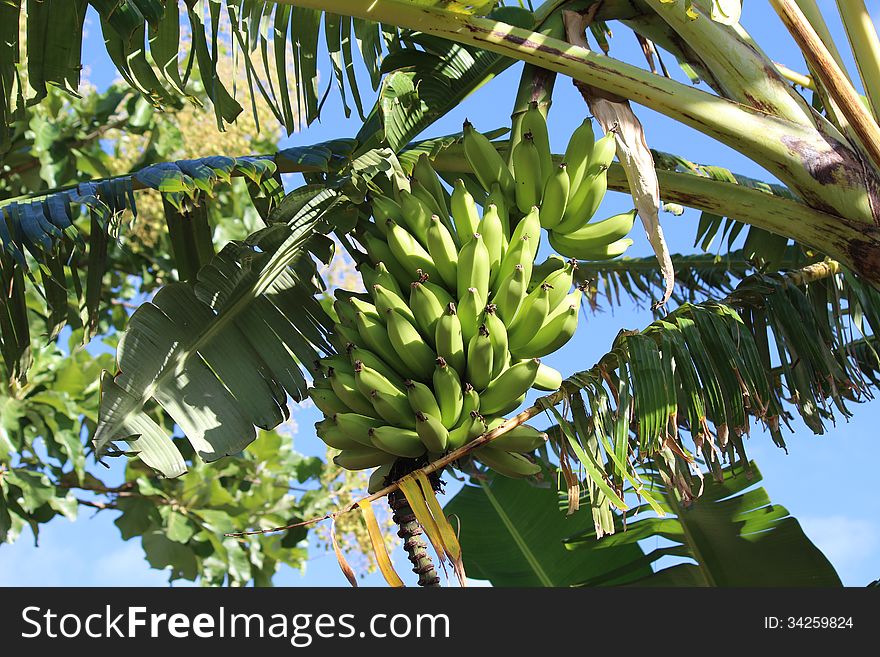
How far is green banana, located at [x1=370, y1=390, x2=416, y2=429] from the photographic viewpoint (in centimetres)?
169

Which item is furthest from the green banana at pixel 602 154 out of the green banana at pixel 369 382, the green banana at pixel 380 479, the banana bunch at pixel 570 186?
the green banana at pixel 380 479

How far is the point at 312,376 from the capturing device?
6.81 feet

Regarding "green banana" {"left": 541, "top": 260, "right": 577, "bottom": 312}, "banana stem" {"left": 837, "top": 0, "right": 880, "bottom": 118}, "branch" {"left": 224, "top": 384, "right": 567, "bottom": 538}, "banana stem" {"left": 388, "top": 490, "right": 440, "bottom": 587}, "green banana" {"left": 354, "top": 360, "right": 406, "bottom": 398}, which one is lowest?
"banana stem" {"left": 388, "top": 490, "right": 440, "bottom": 587}

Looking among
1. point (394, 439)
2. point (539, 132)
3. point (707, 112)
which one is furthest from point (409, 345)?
point (707, 112)

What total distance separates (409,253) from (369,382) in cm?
31

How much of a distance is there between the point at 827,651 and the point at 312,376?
51.5 inches

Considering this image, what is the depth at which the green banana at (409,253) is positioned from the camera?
6.06 feet

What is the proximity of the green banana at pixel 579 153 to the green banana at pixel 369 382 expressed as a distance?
64cm

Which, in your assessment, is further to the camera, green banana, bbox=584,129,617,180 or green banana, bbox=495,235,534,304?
green banana, bbox=584,129,617,180

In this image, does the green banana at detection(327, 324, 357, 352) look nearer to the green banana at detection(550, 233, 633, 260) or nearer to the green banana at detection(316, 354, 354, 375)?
the green banana at detection(316, 354, 354, 375)

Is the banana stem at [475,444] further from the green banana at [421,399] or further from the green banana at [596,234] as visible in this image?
the green banana at [596,234]

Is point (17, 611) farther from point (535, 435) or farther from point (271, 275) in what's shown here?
point (535, 435)

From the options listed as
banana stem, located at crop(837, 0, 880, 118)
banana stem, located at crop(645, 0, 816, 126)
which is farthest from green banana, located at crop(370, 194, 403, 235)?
banana stem, located at crop(837, 0, 880, 118)

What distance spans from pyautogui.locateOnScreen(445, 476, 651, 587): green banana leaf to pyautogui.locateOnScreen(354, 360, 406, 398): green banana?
169cm
